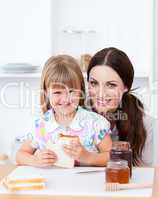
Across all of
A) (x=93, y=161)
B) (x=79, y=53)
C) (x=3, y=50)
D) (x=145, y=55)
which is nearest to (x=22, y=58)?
(x=3, y=50)

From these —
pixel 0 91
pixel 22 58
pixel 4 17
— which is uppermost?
pixel 4 17

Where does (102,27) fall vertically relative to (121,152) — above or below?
above

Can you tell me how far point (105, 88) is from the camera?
2.13 metres

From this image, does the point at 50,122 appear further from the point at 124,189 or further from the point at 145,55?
the point at 145,55

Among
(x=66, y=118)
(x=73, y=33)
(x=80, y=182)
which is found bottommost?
(x=80, y=182)

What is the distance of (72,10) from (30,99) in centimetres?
60

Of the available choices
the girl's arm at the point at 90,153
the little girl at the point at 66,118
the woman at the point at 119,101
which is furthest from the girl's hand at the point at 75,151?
the woman at the point at 119,101

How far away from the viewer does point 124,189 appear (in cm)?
136

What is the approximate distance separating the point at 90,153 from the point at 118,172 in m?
0.33

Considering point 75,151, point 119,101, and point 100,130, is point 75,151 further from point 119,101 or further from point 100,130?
point 119,101

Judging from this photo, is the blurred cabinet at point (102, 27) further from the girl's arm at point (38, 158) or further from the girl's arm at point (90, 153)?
the girl's arm at point (38, 158)

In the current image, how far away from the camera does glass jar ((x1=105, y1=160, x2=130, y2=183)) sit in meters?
1.40

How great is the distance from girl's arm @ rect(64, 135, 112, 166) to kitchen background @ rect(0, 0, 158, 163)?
74 centimetres

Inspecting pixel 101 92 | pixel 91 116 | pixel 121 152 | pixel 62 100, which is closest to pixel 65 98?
pixel 62 100
